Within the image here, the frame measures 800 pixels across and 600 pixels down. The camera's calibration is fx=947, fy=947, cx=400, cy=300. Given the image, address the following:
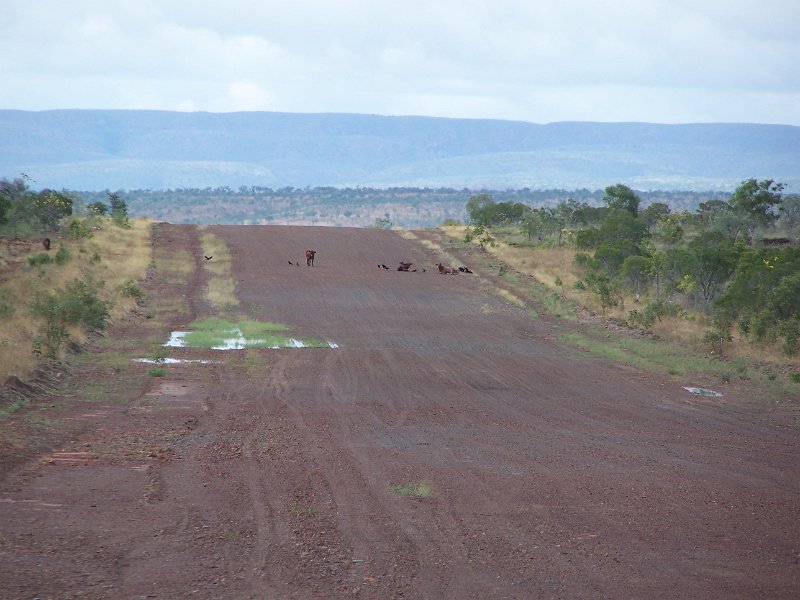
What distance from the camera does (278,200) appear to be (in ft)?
406

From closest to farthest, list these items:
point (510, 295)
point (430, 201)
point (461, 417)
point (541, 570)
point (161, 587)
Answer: point (161, 587)
point (541, 570)
point (461, 417)
point (510, 295)
point (430, 201)

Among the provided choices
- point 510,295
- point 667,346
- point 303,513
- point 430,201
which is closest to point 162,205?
point 430,201

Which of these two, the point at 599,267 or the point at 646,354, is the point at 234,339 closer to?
the point at 646,354

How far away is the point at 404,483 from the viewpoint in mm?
10000

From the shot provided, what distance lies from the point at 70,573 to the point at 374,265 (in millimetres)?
32317

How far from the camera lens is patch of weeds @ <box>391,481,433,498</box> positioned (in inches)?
378

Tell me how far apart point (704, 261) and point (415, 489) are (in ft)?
62.2

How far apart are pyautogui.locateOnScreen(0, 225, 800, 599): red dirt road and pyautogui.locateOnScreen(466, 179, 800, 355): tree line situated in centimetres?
566

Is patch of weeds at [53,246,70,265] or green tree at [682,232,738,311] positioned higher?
green tree at [682,232,738,311]

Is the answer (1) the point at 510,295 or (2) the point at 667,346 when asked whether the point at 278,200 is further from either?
(2) the point at 667,346

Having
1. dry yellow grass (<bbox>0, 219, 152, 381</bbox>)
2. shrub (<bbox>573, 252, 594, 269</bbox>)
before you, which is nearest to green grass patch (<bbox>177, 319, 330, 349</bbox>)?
dry yellow grass (<bbox>0, 219, 152, 381</bbox>)

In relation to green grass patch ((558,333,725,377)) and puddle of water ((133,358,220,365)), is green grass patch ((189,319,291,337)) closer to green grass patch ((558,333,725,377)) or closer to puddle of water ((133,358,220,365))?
puddle of water ((133,358,220,365))

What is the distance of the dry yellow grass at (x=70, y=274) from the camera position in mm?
16239

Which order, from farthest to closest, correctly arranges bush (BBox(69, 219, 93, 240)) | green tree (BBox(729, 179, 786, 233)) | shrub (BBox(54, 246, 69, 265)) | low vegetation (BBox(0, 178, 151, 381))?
green tree (BBox(729, 179, 786, 233)), bush (BBox(69, 219, 93, 240)), shrub (BBox(54, 246, 69, 265)), low vegetation (BBox(0, 178, 151, 381))
